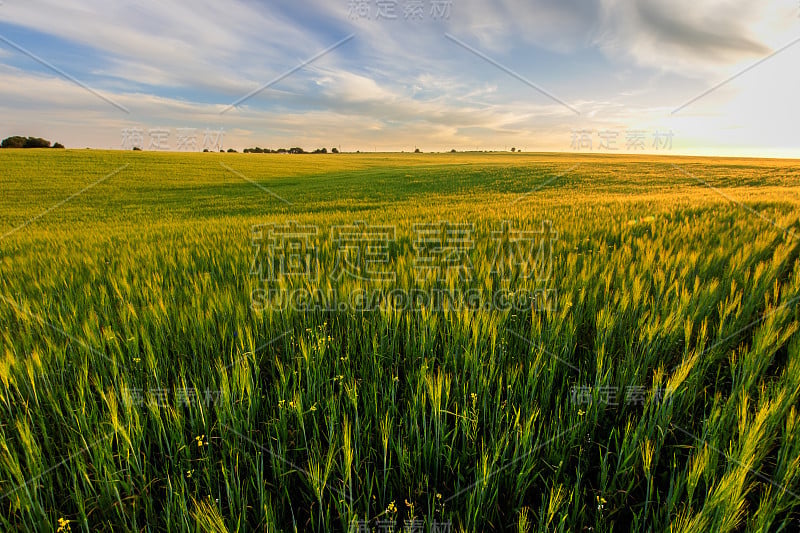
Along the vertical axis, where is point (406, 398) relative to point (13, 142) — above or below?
below

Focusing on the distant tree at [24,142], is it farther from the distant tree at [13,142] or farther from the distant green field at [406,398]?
the distant green field at [406,398]

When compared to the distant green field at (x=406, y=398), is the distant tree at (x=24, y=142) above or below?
above

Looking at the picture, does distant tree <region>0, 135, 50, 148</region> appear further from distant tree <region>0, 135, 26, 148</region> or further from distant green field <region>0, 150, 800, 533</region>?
distant green field <region>0, 150, 800, 533</region>

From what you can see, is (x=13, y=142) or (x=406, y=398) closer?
(x=406, y=398)

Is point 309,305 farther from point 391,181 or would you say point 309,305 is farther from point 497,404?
point 391,181

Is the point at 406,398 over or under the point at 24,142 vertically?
under

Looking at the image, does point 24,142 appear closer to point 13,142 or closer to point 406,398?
point 13,142

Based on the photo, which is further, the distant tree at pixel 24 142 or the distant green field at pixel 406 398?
the distant tree at pixel 24 142

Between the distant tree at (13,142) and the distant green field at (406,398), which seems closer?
the distant green field at (406,398)

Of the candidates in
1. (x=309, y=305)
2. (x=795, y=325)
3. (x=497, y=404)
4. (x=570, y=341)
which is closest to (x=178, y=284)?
(x=309, y=305)

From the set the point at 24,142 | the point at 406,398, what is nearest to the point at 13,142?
the point at 24,142

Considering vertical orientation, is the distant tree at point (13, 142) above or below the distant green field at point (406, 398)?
above

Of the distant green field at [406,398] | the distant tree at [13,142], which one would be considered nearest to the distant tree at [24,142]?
the distant tree at [13,142]

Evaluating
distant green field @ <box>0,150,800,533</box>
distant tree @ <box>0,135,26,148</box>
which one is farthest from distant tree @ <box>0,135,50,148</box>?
distant green field @ <box>0,150,800,533</box>
